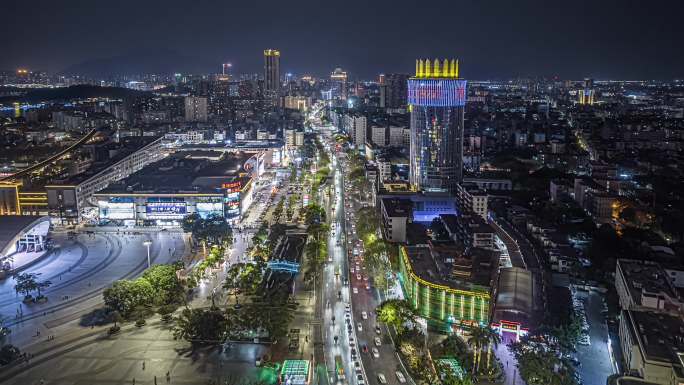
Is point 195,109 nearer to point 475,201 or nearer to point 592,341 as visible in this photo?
point 475,201

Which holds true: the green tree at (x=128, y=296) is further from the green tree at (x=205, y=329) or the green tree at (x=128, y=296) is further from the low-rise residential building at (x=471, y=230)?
the low-rise residential building at (x=471, y=230)

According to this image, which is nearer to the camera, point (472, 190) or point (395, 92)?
point (472, 190)

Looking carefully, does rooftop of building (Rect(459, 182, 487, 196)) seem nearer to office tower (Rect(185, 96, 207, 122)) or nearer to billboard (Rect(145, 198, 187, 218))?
billboard (Rect(145, 198, 187, 218))

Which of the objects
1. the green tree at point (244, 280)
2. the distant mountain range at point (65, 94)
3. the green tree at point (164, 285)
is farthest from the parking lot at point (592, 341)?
the distant mountain range at point (65, 94)

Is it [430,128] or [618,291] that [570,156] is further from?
[618,291]

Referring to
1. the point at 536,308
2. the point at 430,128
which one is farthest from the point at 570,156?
the point at 536,308

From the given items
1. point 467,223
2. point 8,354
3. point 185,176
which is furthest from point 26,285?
point 467,223
